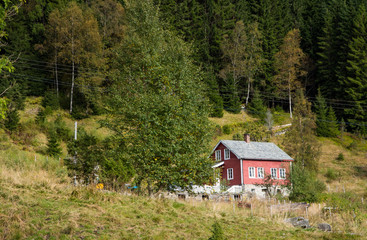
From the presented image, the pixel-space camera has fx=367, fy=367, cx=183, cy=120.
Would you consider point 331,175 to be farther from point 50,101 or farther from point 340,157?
point 50,101

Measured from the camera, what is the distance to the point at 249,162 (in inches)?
1710

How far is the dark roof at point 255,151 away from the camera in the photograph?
Result: 43691mm

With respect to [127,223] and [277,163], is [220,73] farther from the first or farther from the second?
[127,223]

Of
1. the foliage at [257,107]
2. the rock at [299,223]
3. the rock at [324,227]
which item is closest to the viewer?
the rock at [324,227]

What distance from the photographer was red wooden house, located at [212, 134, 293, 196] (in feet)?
140

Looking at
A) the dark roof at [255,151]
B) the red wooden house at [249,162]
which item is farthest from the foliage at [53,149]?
the dark roof at [255,151]

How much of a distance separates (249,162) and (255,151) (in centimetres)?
218

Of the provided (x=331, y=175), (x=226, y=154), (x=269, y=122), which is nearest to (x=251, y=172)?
(x=226, y=154)

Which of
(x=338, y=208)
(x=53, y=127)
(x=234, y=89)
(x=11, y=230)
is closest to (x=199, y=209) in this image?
(x=11, y=230)

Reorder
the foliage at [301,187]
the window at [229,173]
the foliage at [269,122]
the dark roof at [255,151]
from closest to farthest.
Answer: the foliage at [301,187], the dark roof at [255,151], the window at [229,173], the foliage at [269,122]

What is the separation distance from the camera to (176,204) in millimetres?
16312

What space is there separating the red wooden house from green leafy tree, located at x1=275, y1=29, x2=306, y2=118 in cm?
2215

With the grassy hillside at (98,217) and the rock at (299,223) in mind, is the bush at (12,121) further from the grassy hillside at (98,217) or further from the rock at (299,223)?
the rock at (299,223)

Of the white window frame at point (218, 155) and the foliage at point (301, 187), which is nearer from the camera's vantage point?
the foliage at point (301, 187)
